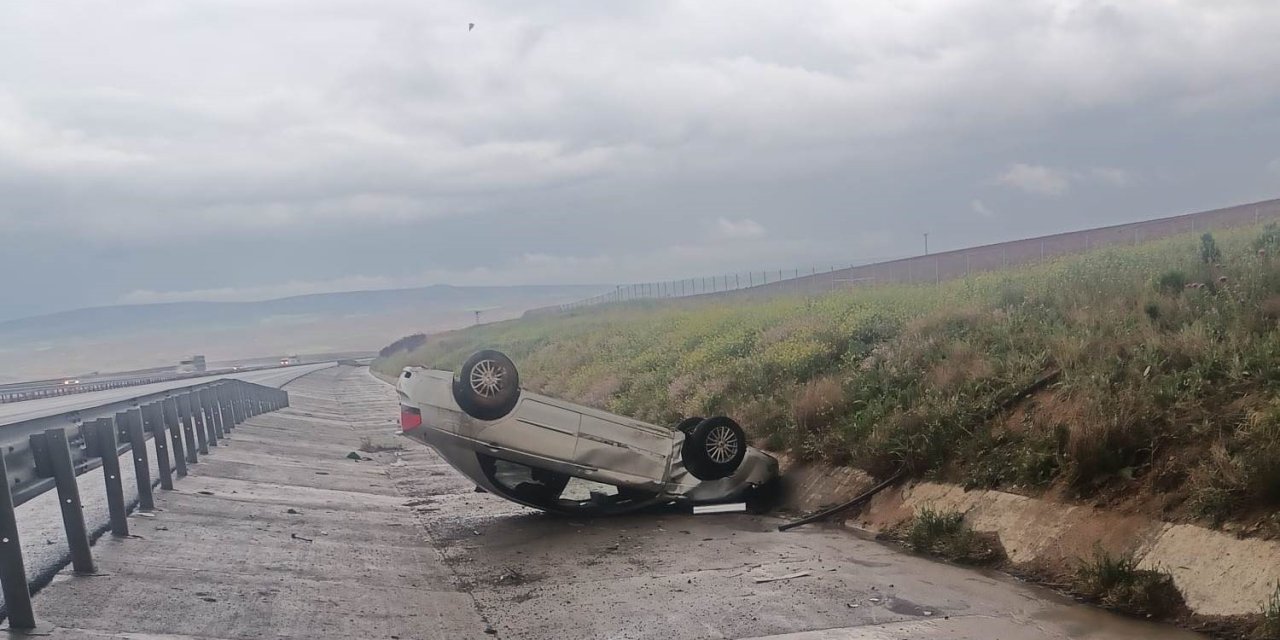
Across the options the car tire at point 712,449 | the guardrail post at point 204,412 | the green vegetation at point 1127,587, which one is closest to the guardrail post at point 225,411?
the guardrail post at point 204,412

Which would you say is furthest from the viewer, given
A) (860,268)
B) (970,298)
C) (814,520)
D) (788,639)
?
(860,268)

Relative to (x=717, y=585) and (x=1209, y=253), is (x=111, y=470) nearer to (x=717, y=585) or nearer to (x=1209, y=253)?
(x=717, y=585)

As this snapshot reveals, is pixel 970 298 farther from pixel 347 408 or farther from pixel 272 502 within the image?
pixel 347 408

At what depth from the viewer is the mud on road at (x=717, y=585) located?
7.26 metres

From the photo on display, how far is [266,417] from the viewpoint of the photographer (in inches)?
968

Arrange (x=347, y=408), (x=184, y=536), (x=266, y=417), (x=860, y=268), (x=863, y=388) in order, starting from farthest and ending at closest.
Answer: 1. (x=860, y=268)
2. (x=347, y=408)
3. (x=266, y=417)
4. (x=863, y=388)
5. (x=184, y=536)

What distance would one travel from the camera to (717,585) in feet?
28.2

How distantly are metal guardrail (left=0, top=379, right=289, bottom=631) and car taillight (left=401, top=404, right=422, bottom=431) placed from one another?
2501 millimetres

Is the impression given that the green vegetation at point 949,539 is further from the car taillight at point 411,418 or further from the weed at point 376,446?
the weed at point 376,446

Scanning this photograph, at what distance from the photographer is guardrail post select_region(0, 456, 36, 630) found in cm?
633

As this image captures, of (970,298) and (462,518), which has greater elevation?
(970,298)

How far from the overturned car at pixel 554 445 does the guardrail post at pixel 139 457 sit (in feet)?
8.23

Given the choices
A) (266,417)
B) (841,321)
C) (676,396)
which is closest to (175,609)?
(676,396)

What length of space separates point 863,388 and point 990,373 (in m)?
2.07
